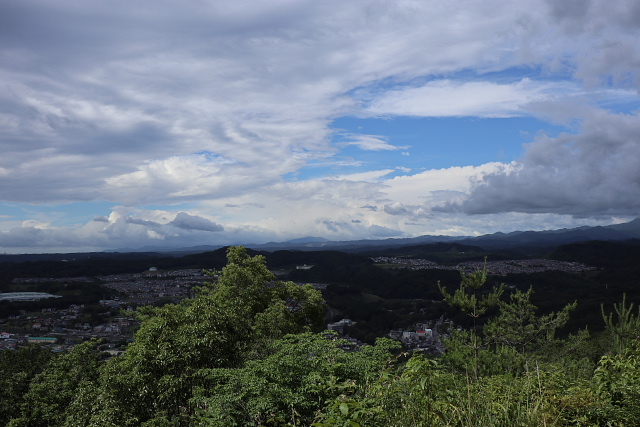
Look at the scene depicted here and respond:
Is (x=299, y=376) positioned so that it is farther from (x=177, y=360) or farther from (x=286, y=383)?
(x=177, y=360)

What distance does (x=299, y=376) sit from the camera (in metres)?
9.67

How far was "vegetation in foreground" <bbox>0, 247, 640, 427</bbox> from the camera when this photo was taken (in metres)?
4.05

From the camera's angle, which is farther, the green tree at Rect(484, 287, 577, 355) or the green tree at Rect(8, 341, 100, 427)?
the green tree at Rect(484, 287, 577, 355)

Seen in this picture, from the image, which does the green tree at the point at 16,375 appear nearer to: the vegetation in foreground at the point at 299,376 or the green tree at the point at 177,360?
the vegetation in foreground at the point at 299,376

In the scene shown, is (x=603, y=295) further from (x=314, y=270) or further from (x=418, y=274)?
(x=314, y=270)

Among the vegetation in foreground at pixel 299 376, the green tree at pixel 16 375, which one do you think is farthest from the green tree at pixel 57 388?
the green tree at pixel 16 375

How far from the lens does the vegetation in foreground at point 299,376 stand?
4055 millimetres

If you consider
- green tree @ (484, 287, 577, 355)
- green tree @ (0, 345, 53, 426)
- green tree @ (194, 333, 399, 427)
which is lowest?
green tree @ (0, 345, 53, 426)

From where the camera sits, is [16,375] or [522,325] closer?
[16,375]

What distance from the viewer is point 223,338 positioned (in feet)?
44.4

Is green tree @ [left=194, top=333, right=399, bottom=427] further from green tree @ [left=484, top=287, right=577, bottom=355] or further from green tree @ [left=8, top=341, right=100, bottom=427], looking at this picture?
green tree @ [left=484, top=287, right=577, bottom=355]

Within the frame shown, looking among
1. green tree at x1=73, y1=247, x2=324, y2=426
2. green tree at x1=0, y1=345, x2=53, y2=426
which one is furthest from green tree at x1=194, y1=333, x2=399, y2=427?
green tree at x1=0, y1=345, x2=53, y2=426

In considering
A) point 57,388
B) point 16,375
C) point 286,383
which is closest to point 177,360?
point 286,383

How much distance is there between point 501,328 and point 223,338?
12318mm
